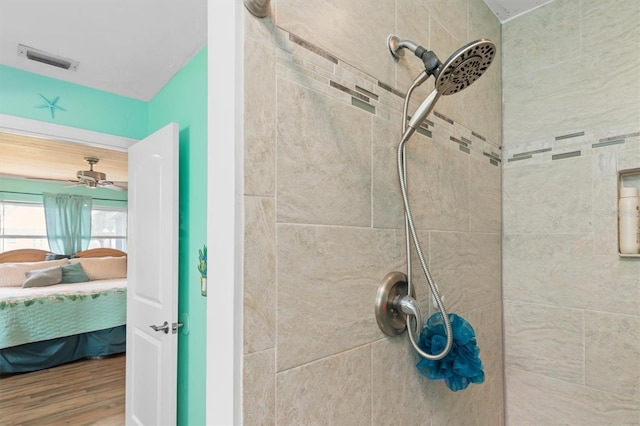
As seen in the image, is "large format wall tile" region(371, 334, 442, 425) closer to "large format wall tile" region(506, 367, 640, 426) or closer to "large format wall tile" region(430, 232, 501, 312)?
"large format wall tile" region(430, 232, 501, 312)

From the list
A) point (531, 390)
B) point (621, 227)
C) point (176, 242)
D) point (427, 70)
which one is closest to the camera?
point (427, 70)

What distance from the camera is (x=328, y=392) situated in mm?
743

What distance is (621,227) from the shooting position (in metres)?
1.14

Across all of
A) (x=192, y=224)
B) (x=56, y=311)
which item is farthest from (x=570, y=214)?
(x=56, y=311)

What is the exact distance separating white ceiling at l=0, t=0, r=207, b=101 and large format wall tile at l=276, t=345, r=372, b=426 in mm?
1485

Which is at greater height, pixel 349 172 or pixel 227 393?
pixel 349 172

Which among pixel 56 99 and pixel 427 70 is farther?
pixel 56 99

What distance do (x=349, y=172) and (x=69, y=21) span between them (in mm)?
1609

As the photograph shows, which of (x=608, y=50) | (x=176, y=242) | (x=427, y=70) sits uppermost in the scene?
(x=608, y=50)

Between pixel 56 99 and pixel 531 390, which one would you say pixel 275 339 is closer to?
pixel 531 390

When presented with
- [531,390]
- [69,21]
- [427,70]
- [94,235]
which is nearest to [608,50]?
[427,70]

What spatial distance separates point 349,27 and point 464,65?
0.29m

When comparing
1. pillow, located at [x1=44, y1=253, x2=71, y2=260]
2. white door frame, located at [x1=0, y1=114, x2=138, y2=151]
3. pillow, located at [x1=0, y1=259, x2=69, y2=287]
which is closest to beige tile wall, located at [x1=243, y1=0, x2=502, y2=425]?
white door frame, located at [x1=0, y1=114, x2=138, y2=151]

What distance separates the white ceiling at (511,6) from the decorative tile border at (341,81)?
650 millimetres
